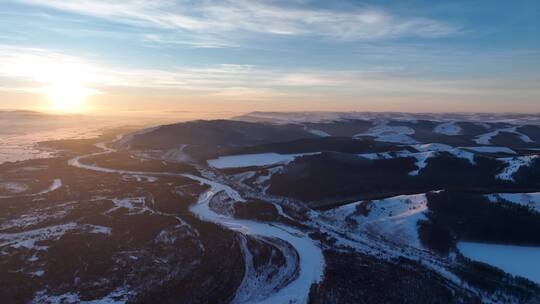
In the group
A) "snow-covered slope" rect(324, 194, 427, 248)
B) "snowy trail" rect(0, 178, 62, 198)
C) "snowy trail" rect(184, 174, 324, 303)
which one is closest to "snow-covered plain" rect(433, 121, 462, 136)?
"snow-covered slope" rect(324, 194, 427, 248)

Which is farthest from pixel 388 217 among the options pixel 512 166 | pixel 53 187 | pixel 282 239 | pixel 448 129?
pixel 448 129

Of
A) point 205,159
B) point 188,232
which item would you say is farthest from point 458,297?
point 205,159

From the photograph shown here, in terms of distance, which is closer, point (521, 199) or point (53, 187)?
point (521, 199)

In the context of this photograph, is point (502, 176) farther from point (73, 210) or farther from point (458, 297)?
point (73, 210)

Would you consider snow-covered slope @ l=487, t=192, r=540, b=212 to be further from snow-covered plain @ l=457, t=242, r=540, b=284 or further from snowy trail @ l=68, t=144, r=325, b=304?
snowy trail @ l=68, t=144, r=325, b=304

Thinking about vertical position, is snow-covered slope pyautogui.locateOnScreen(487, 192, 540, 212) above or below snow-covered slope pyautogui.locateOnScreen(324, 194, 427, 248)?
above

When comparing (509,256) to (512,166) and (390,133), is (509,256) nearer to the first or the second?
(512,166)
